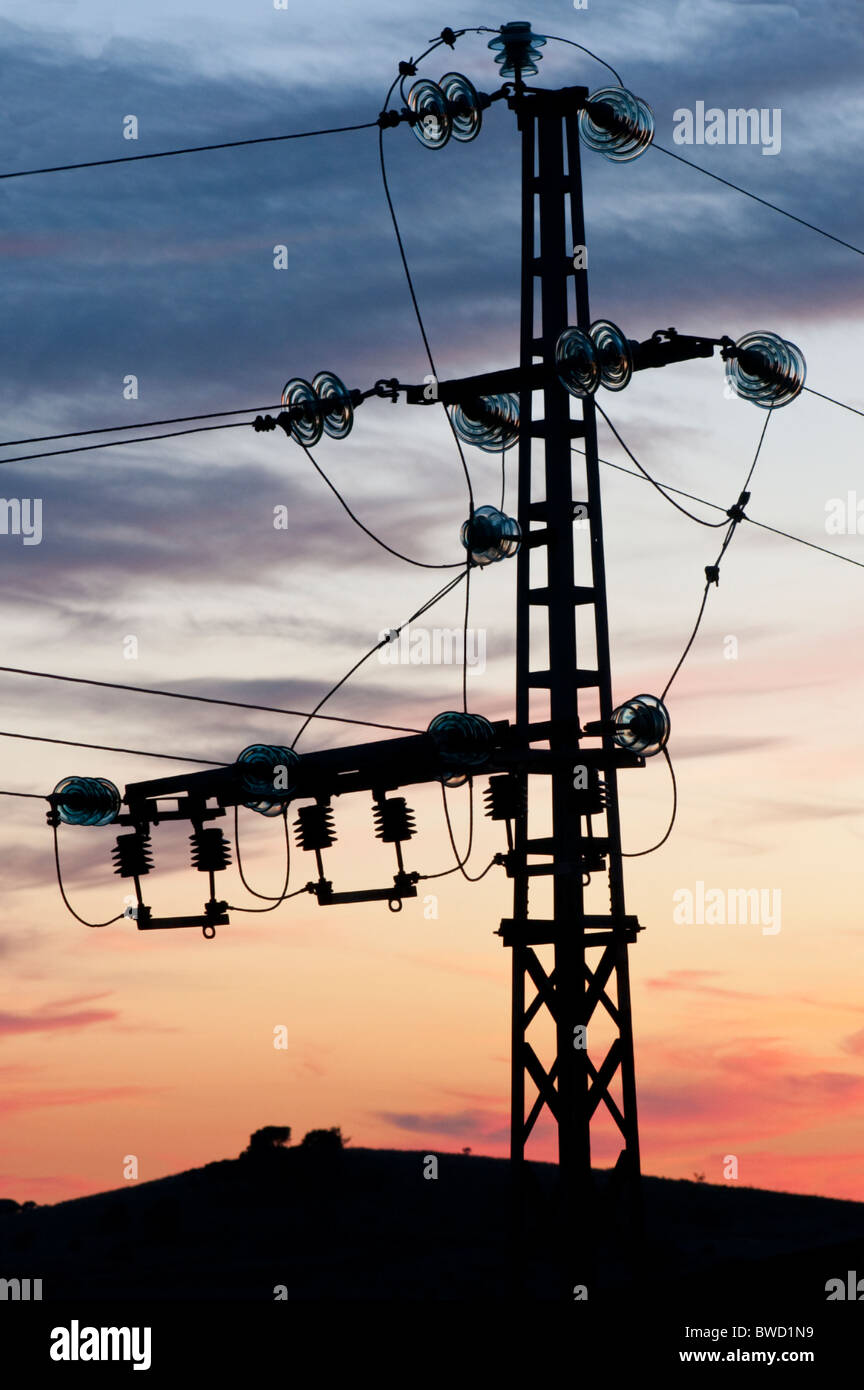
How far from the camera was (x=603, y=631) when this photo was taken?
23172mm

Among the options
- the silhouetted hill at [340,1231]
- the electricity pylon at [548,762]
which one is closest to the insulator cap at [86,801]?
the electricity pylon at [548,762]

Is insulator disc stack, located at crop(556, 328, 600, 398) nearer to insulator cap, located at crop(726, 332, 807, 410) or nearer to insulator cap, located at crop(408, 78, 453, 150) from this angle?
insulator cap, located at crop(726, 332, 807, 410)

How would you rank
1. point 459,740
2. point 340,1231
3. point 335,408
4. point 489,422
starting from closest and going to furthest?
point 459,740 → point 335,408 → point 489,422 → point 340,1231

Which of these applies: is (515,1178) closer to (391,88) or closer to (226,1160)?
(391,88)

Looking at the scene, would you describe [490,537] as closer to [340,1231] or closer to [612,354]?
[612,354]

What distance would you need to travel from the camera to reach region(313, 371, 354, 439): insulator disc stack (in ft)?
74.7

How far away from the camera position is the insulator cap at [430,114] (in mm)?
22891

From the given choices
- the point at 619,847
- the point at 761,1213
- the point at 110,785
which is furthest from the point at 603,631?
the point at 761,1213

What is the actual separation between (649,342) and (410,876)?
642cm

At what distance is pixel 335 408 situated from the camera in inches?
898

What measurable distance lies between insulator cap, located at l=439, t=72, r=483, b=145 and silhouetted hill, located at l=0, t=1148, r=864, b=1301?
61530 mm

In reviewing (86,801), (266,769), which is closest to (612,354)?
(266,769)

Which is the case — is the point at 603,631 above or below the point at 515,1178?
above

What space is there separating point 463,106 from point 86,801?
9.00 m
